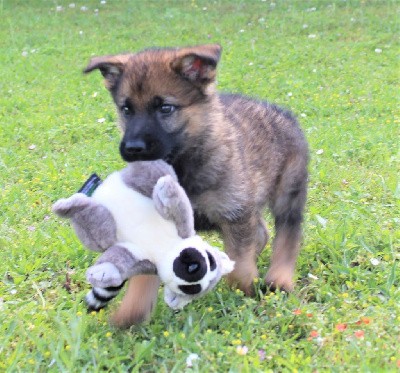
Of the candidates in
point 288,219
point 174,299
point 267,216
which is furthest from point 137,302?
point 267,216

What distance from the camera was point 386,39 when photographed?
9891 millimetres

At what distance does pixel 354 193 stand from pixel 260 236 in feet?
3.23

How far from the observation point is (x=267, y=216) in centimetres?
432

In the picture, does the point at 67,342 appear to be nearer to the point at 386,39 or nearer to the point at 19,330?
the point at 19,330

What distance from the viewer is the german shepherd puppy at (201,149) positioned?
10.4 feet

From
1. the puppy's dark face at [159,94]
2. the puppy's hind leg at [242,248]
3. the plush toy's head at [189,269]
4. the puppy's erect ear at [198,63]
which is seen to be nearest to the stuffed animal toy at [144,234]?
the plush toy's head at [189,269]

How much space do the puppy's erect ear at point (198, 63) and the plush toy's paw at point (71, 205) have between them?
805mm

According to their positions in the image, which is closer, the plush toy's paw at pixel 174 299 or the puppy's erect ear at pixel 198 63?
the plush toy's paw at pixel 174 299

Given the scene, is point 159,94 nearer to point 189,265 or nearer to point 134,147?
point 134,147

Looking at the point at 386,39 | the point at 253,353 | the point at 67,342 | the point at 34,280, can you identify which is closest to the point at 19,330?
the point at 67,342

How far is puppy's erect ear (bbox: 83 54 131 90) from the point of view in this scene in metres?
3.34

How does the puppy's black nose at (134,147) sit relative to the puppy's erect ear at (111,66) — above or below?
below

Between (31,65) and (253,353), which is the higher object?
(253,353)

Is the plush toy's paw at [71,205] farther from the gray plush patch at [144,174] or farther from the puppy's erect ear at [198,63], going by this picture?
the puppy's erect ear at [198,63]
